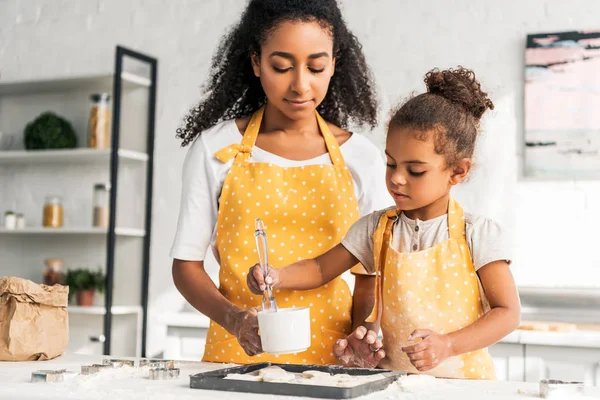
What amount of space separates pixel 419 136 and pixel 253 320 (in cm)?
43

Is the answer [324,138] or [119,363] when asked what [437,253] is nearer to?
[324,138]

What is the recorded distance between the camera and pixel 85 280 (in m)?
3.75

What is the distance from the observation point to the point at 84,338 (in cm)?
387

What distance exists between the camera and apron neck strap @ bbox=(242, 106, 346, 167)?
1.59 meters

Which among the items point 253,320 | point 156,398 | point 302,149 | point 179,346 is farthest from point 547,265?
point 156,398

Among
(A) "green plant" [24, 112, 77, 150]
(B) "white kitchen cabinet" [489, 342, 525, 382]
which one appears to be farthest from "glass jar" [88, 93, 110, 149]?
(B) "white kitchen cabinet" [489, 342, 525, 382]

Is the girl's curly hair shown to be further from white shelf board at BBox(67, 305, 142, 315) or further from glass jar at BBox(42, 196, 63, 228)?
glass jar at BBox(42, 196, 63, 228)

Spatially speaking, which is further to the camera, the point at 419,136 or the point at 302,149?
the point at 302,149

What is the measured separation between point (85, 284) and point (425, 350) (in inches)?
112

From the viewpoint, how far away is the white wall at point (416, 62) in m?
3.16

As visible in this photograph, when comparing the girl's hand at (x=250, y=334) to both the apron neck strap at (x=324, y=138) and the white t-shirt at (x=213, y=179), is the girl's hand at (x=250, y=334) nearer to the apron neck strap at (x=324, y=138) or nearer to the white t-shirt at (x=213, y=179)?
the white t-shirt at (x=213, y=179)

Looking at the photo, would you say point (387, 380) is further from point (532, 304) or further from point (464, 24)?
point (464, 24)

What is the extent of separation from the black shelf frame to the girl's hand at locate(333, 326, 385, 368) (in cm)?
243

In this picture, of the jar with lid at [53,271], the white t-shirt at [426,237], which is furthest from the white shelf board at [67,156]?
the white t-shirt at [426,237]
